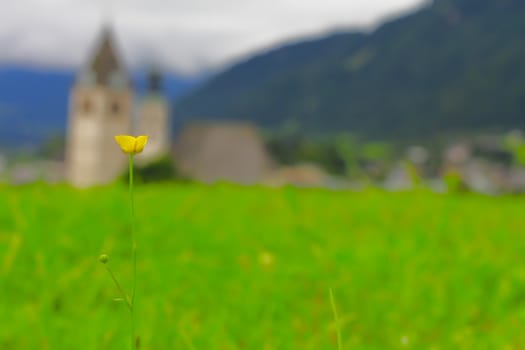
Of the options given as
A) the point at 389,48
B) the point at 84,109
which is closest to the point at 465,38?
the point at 389,48

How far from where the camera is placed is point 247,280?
7.70 feet

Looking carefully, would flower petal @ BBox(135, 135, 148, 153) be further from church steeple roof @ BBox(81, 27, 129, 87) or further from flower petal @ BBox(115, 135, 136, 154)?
church steeple roof @ BBox(81, 27, 129, 87)

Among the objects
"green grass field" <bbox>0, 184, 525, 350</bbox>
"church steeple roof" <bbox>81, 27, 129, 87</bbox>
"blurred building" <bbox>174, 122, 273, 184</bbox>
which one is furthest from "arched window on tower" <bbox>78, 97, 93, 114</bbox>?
"green grass field" <bbox>0, 184, 525, 350</bbox>

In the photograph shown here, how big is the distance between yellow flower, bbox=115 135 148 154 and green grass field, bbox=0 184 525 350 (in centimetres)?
72

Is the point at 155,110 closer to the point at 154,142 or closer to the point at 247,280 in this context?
the point at 154,142

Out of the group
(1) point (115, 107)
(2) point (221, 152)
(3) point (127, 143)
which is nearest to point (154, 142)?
(1) point (115, 107)

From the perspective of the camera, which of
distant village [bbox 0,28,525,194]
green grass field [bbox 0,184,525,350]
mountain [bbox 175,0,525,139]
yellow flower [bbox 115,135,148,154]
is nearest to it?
yellow flower [bbox 115,135,148,154]

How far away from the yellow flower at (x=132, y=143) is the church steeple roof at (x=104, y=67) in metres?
84.8

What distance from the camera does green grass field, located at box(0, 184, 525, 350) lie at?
1805 millimetres

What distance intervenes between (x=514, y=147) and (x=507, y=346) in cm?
183

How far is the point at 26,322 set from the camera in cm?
178

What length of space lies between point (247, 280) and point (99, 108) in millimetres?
83904

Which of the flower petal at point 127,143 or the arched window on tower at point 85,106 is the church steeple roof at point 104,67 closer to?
the arched window on tower at point 85,106

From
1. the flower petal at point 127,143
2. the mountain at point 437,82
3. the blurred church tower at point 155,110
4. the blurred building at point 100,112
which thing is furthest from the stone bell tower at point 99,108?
the flower petal at point 127,143
